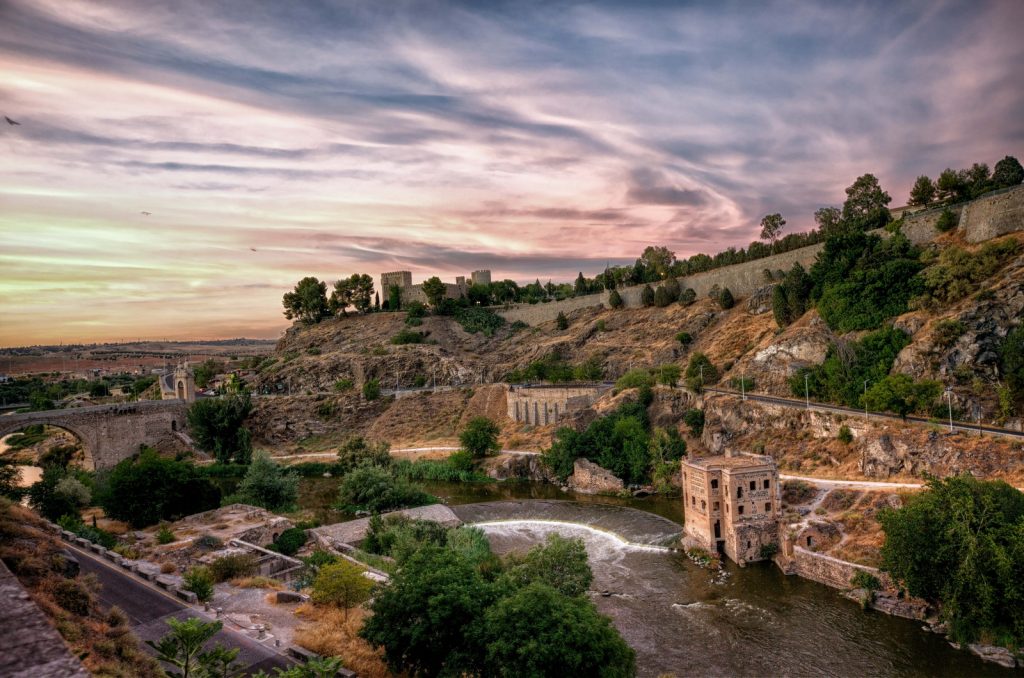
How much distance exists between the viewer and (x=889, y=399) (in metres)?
39.9

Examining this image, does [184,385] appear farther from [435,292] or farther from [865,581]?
[865,581]

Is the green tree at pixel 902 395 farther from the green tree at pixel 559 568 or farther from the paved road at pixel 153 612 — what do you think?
the paved road at pixel 153 612

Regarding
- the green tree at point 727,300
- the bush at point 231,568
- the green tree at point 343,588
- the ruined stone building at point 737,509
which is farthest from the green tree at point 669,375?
the green tree at point 343,588

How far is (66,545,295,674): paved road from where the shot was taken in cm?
1767

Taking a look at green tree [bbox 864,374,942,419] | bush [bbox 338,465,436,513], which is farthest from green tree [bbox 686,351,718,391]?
bush [bbox 338,465,436,513]

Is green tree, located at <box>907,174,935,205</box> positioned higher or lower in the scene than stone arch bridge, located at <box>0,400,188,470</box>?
higher

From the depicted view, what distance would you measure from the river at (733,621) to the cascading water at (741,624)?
42 mm

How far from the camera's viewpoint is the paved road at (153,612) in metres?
17.7

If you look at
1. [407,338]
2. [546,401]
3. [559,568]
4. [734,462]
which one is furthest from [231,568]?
[407,338]

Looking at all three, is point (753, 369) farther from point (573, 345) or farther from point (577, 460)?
point (573, 345)

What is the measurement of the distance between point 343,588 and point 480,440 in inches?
1465

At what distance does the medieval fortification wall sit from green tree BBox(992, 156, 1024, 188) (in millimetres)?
3709

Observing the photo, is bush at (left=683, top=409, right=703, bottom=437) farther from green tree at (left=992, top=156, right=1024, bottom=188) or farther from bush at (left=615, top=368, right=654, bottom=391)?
green tree at (left=992, top=156, right=1024, bottom=188)

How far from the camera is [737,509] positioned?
33.4 m
